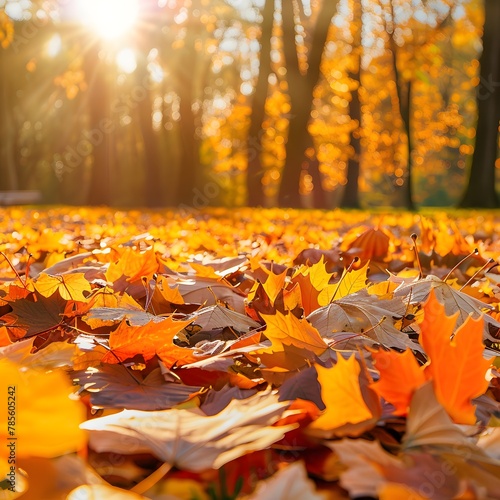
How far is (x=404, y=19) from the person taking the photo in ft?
77.5

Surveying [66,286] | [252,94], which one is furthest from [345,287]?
[252,94]

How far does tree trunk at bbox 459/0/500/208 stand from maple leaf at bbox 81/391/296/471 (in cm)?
1690

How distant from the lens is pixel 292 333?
4.17 feet

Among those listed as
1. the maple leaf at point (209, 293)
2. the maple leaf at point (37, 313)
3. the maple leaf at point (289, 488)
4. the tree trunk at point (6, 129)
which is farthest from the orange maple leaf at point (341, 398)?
the tree trunk at point (6, 129)

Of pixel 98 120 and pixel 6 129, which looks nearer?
pixel 98 120

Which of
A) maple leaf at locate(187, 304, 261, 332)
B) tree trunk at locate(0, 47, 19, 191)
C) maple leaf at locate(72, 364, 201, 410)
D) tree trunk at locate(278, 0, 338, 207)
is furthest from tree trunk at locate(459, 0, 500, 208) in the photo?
tree trunk at locate(0, 47, 19, 191)

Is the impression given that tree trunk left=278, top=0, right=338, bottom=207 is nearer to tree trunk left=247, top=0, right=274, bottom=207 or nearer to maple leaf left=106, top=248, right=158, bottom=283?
tree trunk left=247, top=0, right=274, bottom=207

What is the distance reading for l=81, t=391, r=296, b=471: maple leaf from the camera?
0.89 meters

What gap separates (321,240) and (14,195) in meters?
18.4

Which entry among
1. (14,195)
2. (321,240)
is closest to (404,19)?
(14,195)

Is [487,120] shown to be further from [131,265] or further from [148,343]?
[148,343]

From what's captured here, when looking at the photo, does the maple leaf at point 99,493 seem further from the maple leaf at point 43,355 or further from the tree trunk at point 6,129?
the tree trunk at point 6,129

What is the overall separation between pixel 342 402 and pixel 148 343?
458 millimetres

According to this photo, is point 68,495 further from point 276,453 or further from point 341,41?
point 341,41
